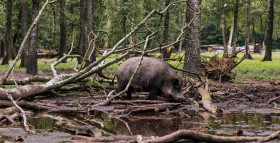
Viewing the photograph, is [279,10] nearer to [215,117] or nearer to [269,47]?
[269,47]

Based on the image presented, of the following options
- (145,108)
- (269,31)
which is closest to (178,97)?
(145,108)

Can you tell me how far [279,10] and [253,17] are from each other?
5354 mm

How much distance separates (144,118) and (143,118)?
0.07 feet

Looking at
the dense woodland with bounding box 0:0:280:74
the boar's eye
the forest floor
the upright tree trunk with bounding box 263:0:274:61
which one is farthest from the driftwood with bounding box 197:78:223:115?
the upright tree trunk with bounding box 263:0:274:61

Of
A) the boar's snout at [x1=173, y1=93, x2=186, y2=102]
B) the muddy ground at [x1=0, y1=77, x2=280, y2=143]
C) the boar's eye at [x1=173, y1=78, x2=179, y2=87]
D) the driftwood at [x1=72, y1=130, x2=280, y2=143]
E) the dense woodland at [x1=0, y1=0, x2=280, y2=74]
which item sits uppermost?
the dense woodland at [x1=0, y1=0, x2=280, y2=74]

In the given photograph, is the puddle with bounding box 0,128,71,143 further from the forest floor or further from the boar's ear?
the boar's ear

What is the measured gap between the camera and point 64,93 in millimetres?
10586

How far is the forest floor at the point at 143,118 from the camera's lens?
5.59 metres

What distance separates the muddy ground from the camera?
5605 millimetres

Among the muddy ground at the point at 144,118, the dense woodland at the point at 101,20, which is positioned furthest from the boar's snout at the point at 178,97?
the dense woodland at the point at 101,20

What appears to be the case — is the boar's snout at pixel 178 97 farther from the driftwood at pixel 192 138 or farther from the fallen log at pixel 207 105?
the driftwood at pixel 192 138

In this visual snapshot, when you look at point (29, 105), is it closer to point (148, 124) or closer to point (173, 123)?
point (148, 124)

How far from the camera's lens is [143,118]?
23.4 feet

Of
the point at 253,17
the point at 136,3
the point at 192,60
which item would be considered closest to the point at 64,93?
the point at 192,60
